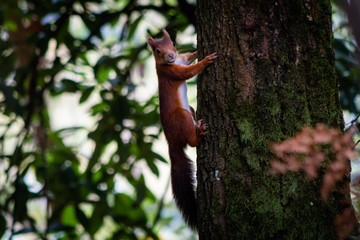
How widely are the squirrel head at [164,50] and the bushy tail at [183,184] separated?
76cm

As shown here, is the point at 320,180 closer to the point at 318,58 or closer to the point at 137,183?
the point at 318,58

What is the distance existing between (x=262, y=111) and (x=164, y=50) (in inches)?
53.6

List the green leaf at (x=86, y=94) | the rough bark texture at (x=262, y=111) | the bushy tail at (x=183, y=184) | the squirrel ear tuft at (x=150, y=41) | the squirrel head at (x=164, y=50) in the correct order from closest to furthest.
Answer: the rough bark texture at (x=262, y=111) → the bushy tail at (x=183, y=184) → the squirrel head at (x=164, y=50) → the squirrel ear tuft at (x=150, y=41) → the green leaf at (x=86, y=94)

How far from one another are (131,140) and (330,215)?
2.16m

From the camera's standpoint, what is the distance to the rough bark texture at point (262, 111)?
1.86 m

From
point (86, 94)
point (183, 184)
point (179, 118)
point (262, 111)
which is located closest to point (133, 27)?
point (86, 94)

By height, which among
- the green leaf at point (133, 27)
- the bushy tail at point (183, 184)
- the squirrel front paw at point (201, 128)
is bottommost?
the bushy tail at point (183, 184)

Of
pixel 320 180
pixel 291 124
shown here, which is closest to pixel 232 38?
pixel 291 124

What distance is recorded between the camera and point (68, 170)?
11.4 ft

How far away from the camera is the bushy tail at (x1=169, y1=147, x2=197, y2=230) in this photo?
7.73 feet

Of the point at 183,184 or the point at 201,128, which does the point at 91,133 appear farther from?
the point at 201,128

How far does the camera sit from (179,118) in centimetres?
267

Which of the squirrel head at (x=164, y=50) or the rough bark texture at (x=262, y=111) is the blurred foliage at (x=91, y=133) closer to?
the squirrel head at (x=164, y=50)

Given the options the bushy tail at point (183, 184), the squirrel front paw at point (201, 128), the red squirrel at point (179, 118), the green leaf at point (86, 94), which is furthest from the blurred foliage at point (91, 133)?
the squirrel front paw at point (201, 128)
